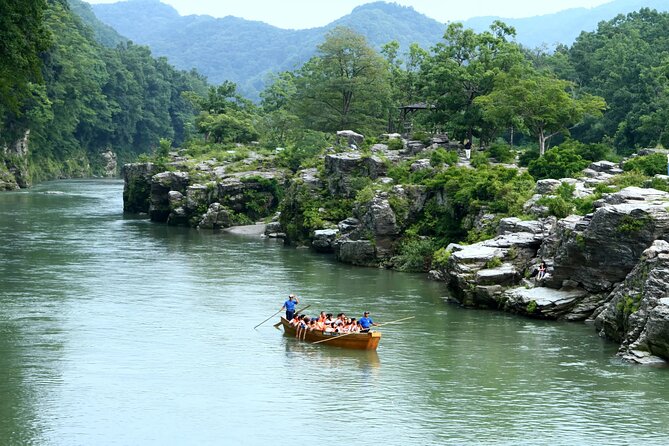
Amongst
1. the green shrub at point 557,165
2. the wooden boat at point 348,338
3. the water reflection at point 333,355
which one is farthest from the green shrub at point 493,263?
the green shrub at point 557,165

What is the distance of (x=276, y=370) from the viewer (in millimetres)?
35000

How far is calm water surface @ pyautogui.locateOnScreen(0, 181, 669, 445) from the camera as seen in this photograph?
28.5m

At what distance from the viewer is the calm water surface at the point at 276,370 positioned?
93.5ft

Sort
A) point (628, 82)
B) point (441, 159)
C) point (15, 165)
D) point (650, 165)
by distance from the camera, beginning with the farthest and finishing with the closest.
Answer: point (15, 165)
point (628, 82)
point (441, 159)
point (650, 165)

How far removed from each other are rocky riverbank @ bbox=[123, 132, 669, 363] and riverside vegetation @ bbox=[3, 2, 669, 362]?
0.32ft

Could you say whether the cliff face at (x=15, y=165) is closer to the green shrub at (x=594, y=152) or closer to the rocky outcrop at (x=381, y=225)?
the rocky outcrop at (x=381, y=225)

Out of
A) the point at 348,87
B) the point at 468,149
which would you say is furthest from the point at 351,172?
the point at 348,87

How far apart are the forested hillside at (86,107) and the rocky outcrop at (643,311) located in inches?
2862

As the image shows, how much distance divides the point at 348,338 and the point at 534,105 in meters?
36.1

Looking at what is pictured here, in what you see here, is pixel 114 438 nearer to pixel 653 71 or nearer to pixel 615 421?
pixel 615 421

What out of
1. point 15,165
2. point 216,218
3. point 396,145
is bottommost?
point 216,218

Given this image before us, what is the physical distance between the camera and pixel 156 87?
18275 centimetres

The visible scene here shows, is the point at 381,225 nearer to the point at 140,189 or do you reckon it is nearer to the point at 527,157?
the point at 527,157

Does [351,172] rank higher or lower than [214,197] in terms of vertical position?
higher
